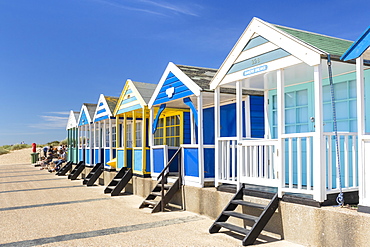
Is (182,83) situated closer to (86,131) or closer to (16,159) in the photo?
(86,131)

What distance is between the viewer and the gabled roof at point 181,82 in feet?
26.1

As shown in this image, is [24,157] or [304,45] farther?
[24,157]

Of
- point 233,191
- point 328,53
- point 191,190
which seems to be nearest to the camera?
point 328,53

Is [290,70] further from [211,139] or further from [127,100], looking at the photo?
[127,100]

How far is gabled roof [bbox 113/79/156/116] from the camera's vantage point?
1085 centimetres

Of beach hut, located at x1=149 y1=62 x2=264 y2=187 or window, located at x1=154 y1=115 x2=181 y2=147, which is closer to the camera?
beach hut, located at x1=149 y1=62 x2=264 y2=187

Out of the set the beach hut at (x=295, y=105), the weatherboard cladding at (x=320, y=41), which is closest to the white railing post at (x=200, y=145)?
the beach hut at (x=295, y=105)

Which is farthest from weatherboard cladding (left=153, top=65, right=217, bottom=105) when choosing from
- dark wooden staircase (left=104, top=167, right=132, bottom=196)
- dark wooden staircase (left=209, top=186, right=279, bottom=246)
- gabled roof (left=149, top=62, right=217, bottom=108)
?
dark wooden staircase (left=104, top=167, right=132, bottom=196)

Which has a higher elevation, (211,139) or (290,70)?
(290,70)

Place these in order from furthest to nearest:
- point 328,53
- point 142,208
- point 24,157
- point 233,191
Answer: point 24,157 → point 142,208 → point 233,191 → point 328,53

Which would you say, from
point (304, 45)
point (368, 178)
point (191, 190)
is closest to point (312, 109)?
point (304, 45)

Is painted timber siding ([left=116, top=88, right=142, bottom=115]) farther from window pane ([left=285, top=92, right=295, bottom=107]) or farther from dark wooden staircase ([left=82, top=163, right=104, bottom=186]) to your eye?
window pane ([left=285, top=92, right=295, bottom=107])

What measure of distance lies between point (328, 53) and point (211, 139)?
4.67 metres

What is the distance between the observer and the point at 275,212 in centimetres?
548
